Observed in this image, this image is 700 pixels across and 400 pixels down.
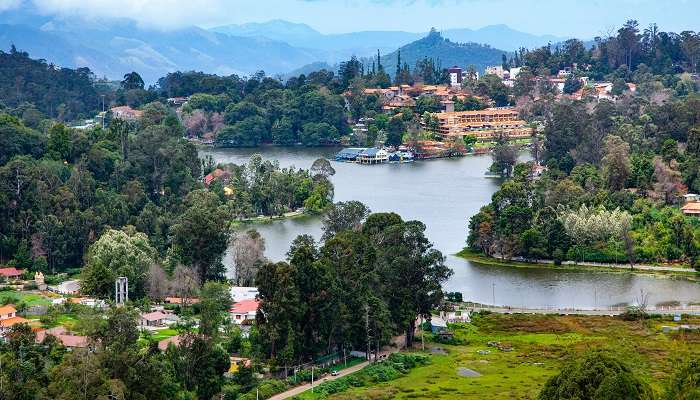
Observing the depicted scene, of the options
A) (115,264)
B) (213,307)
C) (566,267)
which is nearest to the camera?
(213,307)

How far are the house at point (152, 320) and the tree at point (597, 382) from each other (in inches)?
565

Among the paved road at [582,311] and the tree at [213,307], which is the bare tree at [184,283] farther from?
the paved road at [582,311]

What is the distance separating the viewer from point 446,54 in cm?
17075

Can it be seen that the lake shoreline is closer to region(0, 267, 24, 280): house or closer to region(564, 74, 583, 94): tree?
region(0, 267, 24, 280): house

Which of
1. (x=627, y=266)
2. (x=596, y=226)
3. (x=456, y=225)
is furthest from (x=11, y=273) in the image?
(x=627, y=266)

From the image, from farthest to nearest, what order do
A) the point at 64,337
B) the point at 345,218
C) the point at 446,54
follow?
1. the point at 446,54
2. the point at 345,218
3. the point at 64,337

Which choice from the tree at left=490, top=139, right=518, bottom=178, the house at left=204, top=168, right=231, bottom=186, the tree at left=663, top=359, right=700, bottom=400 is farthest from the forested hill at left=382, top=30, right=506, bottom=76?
the tree at left=663, top=359, right=700, bottom=400

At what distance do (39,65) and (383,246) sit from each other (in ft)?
212

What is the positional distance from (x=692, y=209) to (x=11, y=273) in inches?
1035

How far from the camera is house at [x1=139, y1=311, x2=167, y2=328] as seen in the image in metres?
34.2

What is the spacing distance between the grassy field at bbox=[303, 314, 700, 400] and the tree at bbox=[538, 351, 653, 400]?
Result: 9.06ft

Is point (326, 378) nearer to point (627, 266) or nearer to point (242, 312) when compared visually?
point (242, 312)

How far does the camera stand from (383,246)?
35312 millimetres

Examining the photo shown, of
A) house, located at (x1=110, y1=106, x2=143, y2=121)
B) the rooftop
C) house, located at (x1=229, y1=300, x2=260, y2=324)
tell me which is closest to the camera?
house, located at (x1=229, y1=300, x2=260, y2=324)
